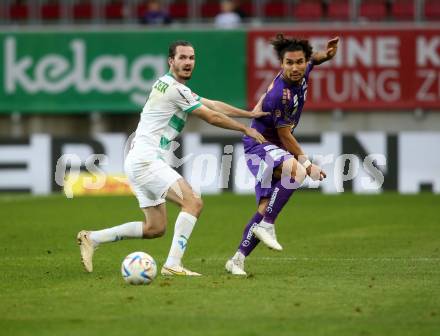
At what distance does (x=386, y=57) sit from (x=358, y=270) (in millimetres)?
13024

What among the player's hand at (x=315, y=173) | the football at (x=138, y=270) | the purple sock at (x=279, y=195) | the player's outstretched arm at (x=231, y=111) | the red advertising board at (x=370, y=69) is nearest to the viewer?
the football at (x=138, y=270)

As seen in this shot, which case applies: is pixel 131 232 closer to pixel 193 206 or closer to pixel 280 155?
pixel 193 206

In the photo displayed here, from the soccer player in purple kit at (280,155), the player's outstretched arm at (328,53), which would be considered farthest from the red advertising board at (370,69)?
the soccer player in purple kit at (280,155)

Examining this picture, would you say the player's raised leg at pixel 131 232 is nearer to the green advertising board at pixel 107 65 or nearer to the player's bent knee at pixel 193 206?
the player's bent knee at pixel 193 206

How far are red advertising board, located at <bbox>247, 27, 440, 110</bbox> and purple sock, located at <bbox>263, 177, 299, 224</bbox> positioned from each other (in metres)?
12.5

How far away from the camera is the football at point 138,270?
10.1 metres

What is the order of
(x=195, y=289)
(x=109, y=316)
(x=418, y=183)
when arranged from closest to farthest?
(x=109, y=316) → (x=195, y=289) → (x=418, y=183)

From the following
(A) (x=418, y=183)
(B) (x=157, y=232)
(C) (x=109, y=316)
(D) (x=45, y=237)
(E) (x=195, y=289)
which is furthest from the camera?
(A) (x=418, y=183)

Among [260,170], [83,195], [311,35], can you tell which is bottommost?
[83,195]

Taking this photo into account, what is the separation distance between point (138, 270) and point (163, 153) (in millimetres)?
1410

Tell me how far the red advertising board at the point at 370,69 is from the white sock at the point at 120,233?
42.3ft

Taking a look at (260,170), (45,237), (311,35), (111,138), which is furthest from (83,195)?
(260,170)

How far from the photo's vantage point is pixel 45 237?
15.7 meters

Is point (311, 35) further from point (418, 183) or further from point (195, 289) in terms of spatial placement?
point (195, 289)
